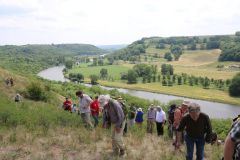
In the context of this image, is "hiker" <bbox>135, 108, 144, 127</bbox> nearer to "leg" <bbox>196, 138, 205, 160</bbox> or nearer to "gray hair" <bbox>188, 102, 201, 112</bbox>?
"leg" <bbox>196, 138, 205, 160</bbox>

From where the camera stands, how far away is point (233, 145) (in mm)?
3945

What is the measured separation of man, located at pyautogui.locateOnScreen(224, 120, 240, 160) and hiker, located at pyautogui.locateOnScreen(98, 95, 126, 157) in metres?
5.68

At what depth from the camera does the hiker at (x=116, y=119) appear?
9562 mm

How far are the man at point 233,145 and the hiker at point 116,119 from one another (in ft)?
18.6

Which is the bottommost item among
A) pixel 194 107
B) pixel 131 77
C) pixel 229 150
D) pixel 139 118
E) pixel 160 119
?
pixel 131 77

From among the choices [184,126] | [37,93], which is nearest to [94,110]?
[184,126]

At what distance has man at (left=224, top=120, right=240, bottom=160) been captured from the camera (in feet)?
12.7

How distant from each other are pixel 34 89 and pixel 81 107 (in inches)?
869

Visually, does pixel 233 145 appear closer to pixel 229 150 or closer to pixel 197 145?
pixel 229 150

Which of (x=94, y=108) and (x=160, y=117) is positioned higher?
(x=94, y=108)

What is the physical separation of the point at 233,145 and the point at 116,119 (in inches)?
231

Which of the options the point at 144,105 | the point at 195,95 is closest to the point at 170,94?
the point at 195,95

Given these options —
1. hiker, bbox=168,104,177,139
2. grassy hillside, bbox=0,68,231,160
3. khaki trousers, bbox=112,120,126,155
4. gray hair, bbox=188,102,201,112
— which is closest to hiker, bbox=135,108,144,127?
hiker, bbox=168,104,177,139

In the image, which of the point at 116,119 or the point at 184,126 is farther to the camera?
the point at 116,119
